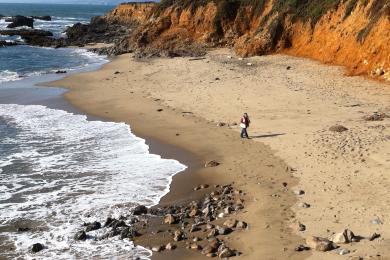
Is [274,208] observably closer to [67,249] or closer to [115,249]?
[115,249]

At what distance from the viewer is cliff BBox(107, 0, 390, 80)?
84.7 ft

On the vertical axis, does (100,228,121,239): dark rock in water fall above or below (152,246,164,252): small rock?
below

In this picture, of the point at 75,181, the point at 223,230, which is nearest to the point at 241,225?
the point at 223,230

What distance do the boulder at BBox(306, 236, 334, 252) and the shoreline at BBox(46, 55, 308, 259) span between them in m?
0.24

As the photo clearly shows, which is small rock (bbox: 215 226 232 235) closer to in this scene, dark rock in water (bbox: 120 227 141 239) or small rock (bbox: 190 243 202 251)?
small rock (bbox: 190 243 202 251)

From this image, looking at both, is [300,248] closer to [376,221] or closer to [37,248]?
[376,221]

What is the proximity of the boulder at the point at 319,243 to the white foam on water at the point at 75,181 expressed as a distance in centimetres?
323

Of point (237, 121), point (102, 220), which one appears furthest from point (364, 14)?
point (102, 220)

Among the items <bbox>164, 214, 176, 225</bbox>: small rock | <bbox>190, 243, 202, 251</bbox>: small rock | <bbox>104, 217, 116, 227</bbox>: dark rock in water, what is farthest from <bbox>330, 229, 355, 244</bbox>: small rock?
<bbox>104, 217, 116, 227</bbox>: dark rock in water

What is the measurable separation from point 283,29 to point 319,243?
27095 mm

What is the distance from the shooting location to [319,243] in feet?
30.4

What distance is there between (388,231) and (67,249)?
21.5 ft

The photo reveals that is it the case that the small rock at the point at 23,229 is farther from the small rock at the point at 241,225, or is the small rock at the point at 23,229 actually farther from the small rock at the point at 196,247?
the small rock at the point at 241,225

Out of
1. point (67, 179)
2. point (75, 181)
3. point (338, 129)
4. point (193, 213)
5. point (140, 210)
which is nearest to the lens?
point (193, 213)
